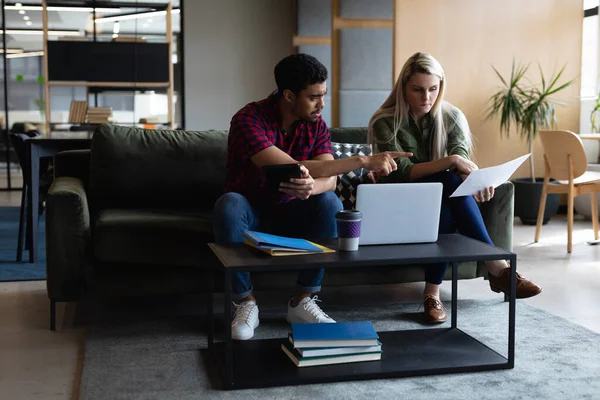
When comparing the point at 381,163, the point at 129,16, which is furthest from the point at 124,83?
the point at 381,163

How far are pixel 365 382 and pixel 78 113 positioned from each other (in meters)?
6.65

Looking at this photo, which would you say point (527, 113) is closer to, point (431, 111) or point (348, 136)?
point (348, 136)

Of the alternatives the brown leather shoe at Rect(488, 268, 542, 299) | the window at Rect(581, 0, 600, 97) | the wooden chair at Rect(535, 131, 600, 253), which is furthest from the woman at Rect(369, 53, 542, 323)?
the window at Rect(581, 0, 600, 97)

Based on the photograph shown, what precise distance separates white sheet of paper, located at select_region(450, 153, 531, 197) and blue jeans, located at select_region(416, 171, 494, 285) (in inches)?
3.2

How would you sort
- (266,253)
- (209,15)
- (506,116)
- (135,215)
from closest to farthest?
(266,253)
(135,215)
(506,116)
(209,15)

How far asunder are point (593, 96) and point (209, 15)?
14.4 ft

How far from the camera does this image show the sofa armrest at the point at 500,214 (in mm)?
3225

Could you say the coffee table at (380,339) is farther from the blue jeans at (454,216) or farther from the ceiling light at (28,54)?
the ceiling light at (28,54)

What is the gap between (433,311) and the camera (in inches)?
115

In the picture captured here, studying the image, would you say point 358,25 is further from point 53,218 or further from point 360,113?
point 53,218

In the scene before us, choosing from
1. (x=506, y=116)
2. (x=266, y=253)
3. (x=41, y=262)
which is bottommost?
(x=41, y=262)

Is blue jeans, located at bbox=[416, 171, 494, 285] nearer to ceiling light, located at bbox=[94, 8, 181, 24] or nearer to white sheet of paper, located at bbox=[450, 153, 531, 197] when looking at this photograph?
white sheet of paper, located at bbox=[450, 153, 531, 197]

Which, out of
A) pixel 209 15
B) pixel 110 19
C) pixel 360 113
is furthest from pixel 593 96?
pixel 110 19

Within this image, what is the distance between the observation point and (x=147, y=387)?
86.6 inches
